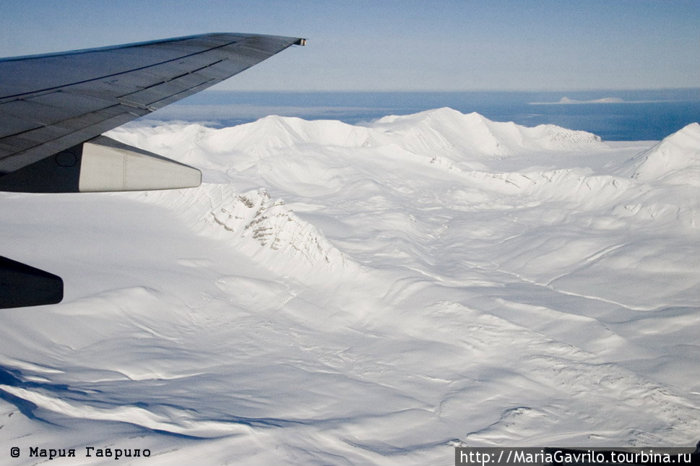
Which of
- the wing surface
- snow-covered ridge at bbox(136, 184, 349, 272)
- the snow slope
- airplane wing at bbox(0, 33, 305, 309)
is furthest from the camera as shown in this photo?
snow-covered ridge at bbox(136, 184, 349, 272)

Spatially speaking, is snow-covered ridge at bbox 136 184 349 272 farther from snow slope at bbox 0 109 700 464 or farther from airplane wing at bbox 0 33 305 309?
airplane wing at bbox 0 33 305 309

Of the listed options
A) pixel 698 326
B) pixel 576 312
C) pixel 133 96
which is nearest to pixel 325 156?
pixel 576 312

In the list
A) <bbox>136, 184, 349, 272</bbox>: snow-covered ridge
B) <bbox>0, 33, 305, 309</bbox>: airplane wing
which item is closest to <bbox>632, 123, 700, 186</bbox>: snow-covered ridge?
<bbox>136, 184, 349, 272</bbox>: snow-covered ridge

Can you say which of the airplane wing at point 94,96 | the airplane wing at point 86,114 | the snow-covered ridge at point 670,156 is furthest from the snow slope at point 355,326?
the airplane wing at point 86,114

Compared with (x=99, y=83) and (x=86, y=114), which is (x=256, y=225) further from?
(x=86, y=114)

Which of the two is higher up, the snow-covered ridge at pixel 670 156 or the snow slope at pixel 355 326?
the snow-covered ridge at pixel 670 156

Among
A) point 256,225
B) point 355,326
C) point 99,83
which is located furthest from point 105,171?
point 256,225

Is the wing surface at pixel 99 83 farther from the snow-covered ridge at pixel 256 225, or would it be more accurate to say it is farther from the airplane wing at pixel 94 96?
the snow-covered ridge at pixel 256 225
